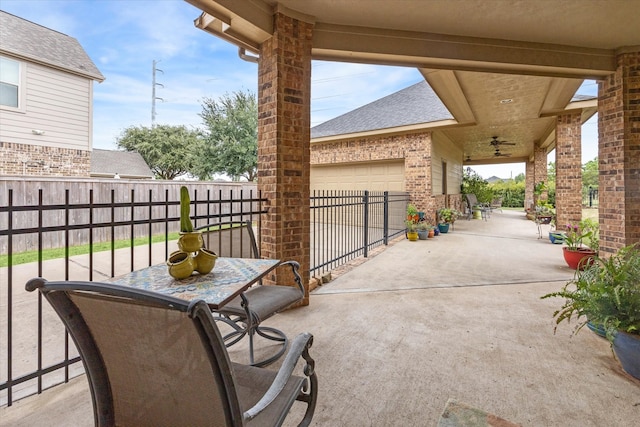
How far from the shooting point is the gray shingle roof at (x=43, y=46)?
Result: 7.98 m

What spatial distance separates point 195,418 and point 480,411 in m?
1.58

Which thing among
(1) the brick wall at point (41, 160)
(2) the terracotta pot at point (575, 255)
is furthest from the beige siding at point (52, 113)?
(2) the terracotta pot at point (575, 255)

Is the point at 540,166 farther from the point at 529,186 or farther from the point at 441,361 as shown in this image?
the point at 441,361

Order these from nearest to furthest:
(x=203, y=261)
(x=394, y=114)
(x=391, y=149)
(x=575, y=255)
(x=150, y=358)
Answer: (x=150, y=358) < (x=203, y=261) < (x=575, y=255) < (x=391, y=149) < (x=394, y=114)

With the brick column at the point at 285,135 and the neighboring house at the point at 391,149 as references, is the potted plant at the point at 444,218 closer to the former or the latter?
the neighboring house at the point at 391,149

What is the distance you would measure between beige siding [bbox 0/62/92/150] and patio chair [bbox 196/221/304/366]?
8921 millimetres

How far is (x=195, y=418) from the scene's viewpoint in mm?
888

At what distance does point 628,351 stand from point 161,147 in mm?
26462

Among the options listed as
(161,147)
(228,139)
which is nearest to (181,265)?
(228,139)

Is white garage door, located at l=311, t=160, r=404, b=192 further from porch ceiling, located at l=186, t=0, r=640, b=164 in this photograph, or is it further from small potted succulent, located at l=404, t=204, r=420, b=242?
porch ceiling, located at l=186, t=0, r=640, b=164

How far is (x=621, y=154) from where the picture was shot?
399 centimetres

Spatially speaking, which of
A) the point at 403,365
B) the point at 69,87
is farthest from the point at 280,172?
the point at 69,87

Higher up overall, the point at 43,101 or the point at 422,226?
the point at 43,101

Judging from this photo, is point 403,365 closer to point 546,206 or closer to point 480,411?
point 480,411
